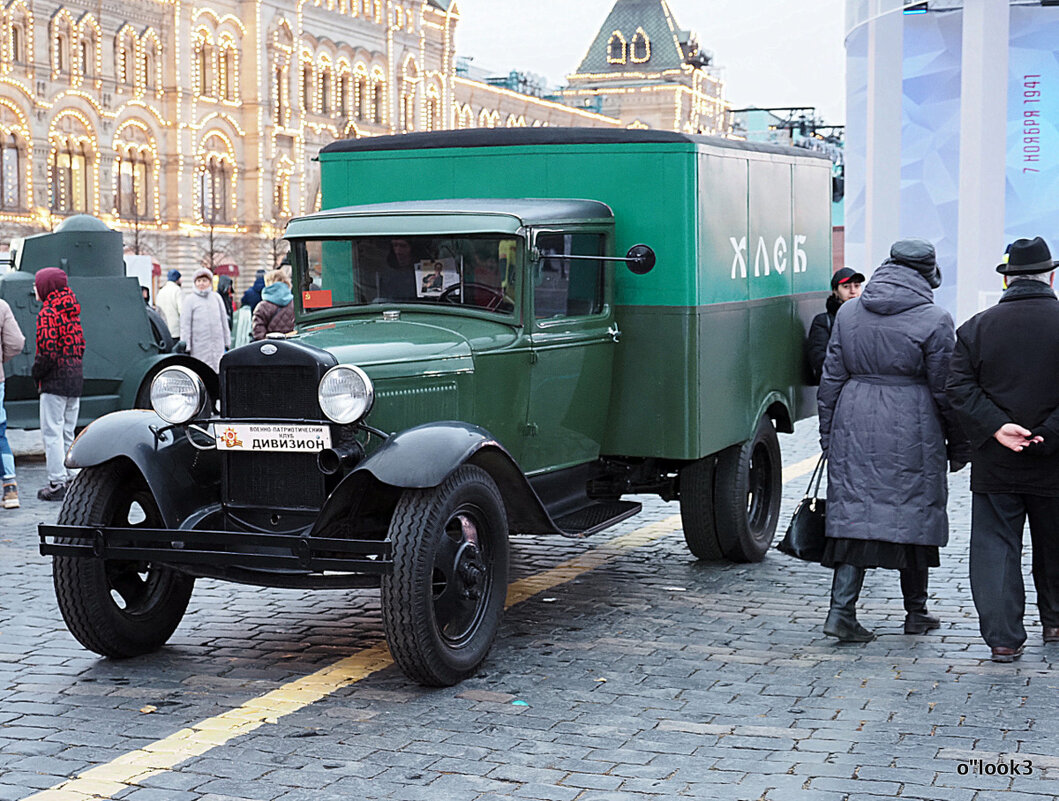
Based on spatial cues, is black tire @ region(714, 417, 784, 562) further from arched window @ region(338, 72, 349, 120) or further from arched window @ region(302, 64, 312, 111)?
arched window @ region(338, 72, 349, 120)

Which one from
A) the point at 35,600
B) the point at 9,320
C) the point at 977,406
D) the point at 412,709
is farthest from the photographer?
the point at 9,320

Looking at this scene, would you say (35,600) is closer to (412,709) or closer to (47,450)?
(412,709)

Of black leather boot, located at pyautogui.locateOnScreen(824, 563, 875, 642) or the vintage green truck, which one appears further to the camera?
black leather boot, located at pyautogui.locateOnScreen(824, 563, 875, 642)

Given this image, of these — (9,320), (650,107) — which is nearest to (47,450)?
(9,320)

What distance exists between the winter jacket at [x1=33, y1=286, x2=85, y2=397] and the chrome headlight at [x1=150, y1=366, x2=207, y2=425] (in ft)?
18.4

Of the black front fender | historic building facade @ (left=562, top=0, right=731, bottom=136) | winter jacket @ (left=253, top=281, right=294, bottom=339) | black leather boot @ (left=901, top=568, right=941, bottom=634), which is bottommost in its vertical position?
black leather boot @ (left=901, top=568, right=941, bottom=634)

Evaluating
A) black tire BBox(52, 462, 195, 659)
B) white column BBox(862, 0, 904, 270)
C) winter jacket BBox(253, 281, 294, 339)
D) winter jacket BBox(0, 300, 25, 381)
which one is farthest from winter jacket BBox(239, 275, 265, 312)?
black tire BBox(52, 462, 195, 659)

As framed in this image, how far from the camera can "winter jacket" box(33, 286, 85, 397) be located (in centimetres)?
1166

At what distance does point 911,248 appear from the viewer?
274 inches

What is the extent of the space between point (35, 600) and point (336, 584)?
2.71 metres

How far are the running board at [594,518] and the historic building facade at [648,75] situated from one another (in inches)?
4117

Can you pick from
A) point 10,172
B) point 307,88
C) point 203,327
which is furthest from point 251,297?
point 307,88

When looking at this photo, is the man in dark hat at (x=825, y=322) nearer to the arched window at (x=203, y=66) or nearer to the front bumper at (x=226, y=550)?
the front bumper at (x=226, y=550)

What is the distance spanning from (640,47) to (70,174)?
71.6 m
